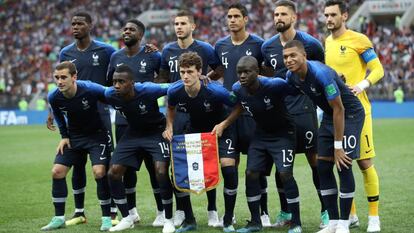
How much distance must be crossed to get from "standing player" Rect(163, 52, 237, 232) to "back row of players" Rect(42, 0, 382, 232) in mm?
14

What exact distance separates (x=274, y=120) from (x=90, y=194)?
198 inches

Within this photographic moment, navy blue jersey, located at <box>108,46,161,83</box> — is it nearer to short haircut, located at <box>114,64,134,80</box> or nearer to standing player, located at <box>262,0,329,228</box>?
short haircut, located at <box>114,64,134,80</box>

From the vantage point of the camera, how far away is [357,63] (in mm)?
9297

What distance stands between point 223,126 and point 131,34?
6.02 ft

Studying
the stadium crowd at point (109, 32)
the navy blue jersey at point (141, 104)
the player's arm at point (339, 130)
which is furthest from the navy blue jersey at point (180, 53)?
the stadium crowd at point (109, 32)

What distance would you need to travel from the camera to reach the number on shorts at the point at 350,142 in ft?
27.9

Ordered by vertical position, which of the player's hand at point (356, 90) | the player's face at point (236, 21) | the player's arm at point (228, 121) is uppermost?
the player's face at point (236, 21)

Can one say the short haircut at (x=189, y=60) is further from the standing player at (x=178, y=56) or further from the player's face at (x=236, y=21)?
the player's face at (x=236, y=21)

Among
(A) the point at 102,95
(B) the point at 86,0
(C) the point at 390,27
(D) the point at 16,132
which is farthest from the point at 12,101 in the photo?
(A) the point at 102,95

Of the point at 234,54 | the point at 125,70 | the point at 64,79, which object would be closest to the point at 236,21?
the point at 234,54

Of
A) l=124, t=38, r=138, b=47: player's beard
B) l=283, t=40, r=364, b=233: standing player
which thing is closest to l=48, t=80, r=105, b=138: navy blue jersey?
l=124, t=38, r=138, b=47: player's beard

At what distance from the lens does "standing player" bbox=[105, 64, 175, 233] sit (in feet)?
30.7

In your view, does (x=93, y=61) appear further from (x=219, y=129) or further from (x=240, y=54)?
(x=219, y=129)

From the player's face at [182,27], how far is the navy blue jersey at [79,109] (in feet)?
3.95
